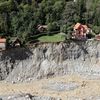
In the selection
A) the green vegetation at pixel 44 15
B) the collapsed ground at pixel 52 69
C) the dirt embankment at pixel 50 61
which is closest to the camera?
the collapsed ground at pixel 52 69

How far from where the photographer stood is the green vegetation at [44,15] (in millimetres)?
48344

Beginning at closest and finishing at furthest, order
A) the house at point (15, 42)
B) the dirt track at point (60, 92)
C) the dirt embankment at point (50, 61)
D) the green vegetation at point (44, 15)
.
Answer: the dirt track at point (60, 92), the dirt embankment at point (50, 61), the house at point (15, 42), the green vegetation at point (44, 15)

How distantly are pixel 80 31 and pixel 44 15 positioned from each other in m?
4.73

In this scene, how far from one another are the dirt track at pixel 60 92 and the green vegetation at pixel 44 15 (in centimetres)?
569

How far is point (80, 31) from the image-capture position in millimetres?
49375

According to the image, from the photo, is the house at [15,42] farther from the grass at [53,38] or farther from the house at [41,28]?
the house at [41,28]

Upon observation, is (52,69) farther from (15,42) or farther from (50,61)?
(15,42)

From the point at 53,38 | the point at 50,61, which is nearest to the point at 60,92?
the point at 50,61

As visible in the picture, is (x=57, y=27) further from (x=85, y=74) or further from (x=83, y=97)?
(x=83, y=97)

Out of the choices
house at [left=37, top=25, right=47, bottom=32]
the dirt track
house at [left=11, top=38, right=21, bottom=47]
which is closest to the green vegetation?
house at [left=37, top=25, right=47, bottom=32]

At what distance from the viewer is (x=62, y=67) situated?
4534 cm

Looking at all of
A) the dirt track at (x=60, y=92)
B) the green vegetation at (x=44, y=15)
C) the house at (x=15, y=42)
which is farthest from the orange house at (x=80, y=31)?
the house at (x=15, y=42)

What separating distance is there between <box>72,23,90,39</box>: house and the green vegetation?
26.0 inches

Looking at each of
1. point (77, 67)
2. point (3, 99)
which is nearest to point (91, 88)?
point (77, 67)
